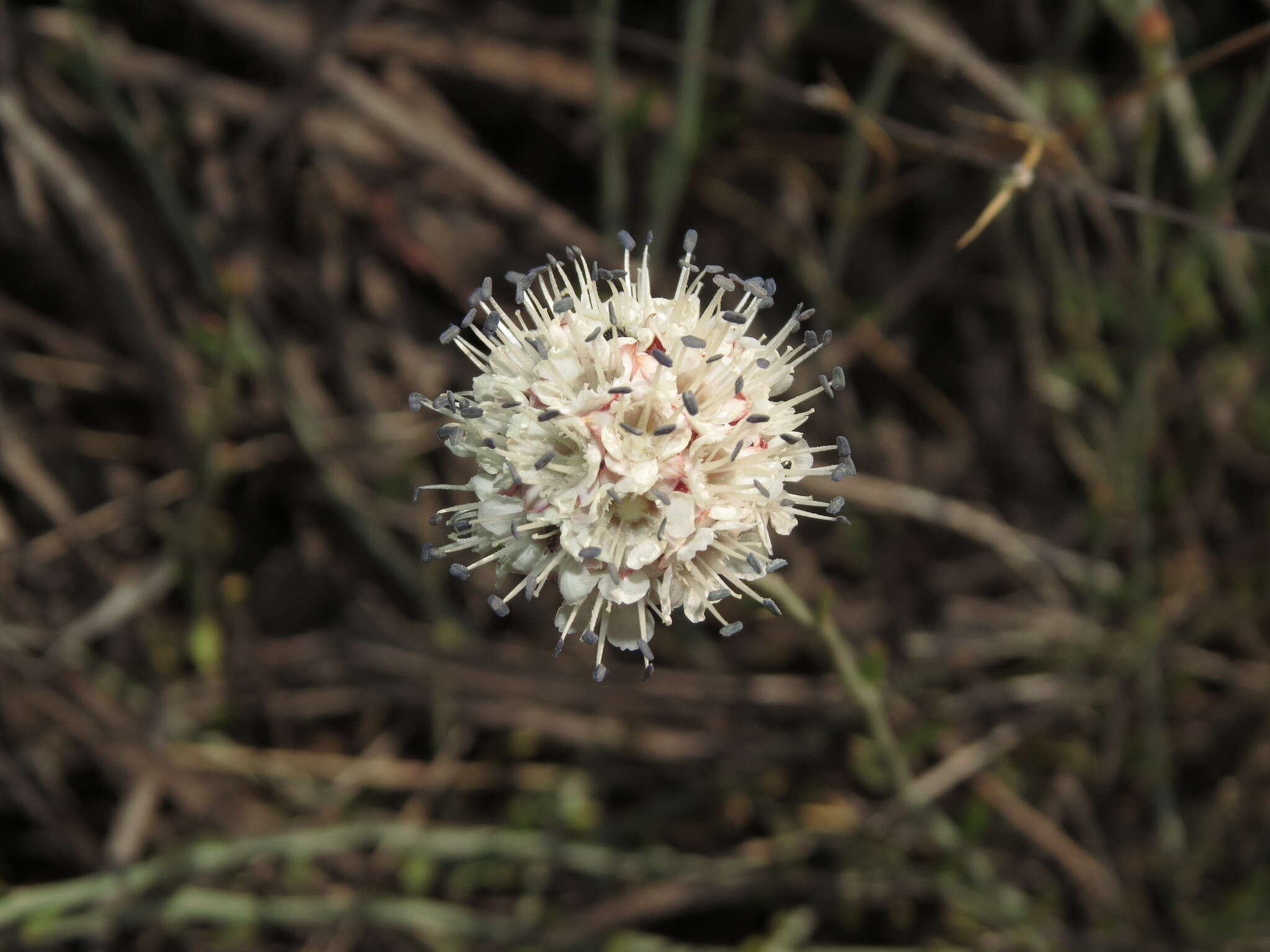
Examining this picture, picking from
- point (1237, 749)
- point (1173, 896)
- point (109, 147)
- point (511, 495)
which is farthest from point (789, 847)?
point (109, 147)

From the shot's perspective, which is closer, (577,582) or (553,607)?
(577,582)

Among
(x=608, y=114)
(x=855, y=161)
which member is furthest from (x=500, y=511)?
(x=855, y=161)

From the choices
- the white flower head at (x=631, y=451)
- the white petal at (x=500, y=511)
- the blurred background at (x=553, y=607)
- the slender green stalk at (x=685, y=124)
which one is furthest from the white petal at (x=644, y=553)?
the slender green stalk at (x=685, y=124)

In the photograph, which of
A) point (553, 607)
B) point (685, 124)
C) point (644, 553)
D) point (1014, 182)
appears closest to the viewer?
point (644, 553)

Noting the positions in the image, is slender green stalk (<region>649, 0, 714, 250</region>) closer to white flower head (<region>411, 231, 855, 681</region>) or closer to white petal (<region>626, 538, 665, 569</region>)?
white flower head (<region>411, 231, 855, 681</region>)

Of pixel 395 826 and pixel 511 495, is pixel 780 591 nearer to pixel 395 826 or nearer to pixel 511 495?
pixel 511 495

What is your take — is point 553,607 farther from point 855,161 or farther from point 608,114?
point 855,161

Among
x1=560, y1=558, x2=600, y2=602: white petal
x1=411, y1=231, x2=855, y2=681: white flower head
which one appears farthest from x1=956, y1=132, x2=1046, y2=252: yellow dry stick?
x1=560, y1=558, x2=600, y2=602: white petal
